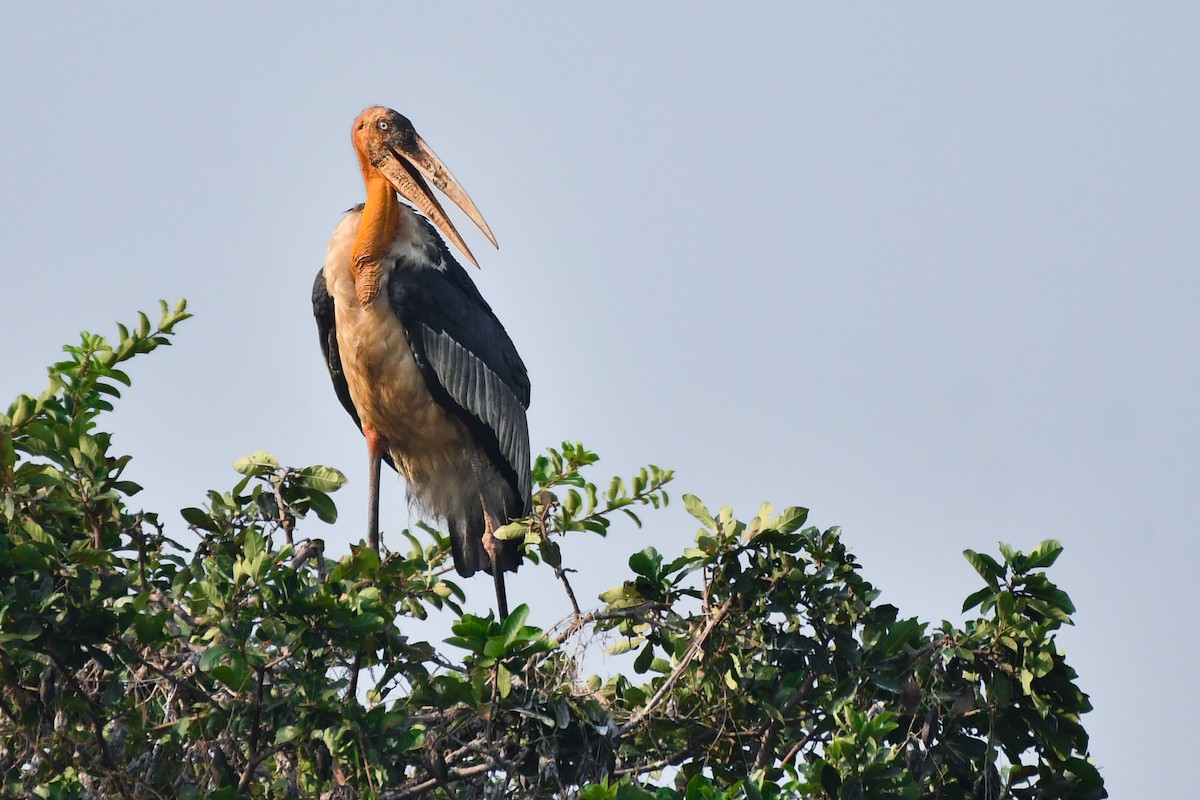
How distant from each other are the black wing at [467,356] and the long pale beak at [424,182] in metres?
0.11

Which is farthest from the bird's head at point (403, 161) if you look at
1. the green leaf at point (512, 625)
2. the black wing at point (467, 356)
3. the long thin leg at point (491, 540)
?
the green leaf at point (512, 625)

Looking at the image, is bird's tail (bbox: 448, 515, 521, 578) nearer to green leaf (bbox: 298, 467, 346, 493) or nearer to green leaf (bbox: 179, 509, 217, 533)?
green leaf (bbox: 298, 467, 346, 493)

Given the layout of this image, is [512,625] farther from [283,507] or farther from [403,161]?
[403,161]

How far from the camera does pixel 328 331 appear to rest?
8.71 m

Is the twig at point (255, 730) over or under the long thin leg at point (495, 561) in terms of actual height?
under

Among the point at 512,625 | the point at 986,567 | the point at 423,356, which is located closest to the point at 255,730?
the point at 512,625

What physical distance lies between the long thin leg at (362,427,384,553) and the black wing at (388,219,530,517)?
15.6 inches

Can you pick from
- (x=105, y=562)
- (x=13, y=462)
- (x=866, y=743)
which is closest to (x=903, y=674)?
(x=866, y=743)

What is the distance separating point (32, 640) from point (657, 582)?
209 cm

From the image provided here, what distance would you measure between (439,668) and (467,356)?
9.18 feet

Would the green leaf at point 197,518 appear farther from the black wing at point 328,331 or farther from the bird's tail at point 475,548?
the bird's tail at point 475,548

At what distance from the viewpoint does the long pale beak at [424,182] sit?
884cm

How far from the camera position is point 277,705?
216 inches

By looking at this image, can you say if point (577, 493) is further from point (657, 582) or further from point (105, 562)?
point (105, 562)
